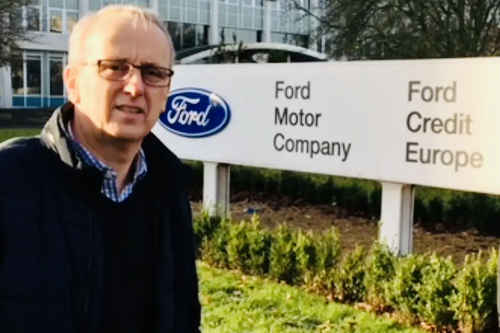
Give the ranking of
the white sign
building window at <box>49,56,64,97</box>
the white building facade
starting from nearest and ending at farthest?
the white sign, the white building facade, building window at <box>49,56,64,97</box>

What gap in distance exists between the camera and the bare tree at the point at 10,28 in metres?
29.4

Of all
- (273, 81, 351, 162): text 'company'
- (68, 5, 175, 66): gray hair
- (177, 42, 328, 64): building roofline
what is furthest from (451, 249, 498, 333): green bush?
(177, 42, 328, 64): building roofline

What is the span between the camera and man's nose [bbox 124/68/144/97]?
6.55ft

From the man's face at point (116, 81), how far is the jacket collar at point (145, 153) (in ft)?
0.20

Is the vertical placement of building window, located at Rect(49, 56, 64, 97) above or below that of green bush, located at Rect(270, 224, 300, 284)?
above

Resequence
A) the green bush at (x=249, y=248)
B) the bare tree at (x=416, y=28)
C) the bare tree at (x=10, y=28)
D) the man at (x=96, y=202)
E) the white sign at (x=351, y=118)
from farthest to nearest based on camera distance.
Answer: the bare tree at (x=10, y=28) < the bare tree at (x=416, y=28) < the green bush at (x=249, y=248) < the white sign at (x=351, y=118) < the man at (x=96, y=202)

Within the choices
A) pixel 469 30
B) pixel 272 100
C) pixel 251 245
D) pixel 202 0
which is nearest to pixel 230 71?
pixel 272 100

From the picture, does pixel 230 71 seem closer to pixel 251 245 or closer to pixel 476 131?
pixel 251 245

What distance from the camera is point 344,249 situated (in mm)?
8125

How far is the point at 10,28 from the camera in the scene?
102 ft

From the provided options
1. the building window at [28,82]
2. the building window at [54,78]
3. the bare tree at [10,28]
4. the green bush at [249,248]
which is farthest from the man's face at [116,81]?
the building window at [54,78]

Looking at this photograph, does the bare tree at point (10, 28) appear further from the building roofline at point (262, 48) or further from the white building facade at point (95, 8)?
the building roofline at point (262, 48)

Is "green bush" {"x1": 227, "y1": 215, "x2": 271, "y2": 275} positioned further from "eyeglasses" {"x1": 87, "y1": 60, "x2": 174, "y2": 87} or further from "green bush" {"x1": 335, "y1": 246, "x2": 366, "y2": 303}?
"eyeglasses" {"x1": 87, "y1": 60, "x2": 174, "y2": 87}

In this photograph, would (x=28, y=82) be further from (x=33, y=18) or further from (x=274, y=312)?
(x=274, y=312)
